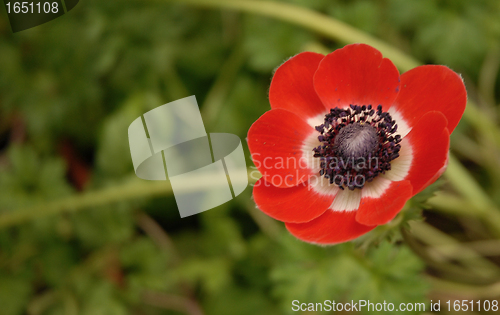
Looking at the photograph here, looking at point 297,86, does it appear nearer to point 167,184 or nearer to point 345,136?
point 345,136

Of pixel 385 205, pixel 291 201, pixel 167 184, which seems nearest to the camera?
pixel 385 205

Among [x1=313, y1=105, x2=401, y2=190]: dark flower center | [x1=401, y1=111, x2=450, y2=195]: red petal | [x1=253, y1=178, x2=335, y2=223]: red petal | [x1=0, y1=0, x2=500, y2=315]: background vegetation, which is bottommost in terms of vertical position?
[x1=0, y1=0, x2=500, y2=315]: background vegetation

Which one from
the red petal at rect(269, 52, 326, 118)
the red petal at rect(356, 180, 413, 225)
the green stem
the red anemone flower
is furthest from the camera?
the green stem

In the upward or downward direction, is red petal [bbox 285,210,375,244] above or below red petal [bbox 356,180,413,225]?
below

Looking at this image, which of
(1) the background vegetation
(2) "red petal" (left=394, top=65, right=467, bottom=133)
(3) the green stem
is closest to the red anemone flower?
(2) "red petal" (left=394, top=65, right=467, bottom=133)

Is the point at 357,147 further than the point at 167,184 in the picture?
No

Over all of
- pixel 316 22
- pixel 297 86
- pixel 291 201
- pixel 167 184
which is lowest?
pixel 167 184

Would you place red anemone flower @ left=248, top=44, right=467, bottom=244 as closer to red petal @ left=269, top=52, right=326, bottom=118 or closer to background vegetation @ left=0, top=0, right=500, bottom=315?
red petal @ left=269, top=52, right=326, bottom=118

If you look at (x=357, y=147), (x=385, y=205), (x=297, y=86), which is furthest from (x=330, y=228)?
(x=297, y=86)
